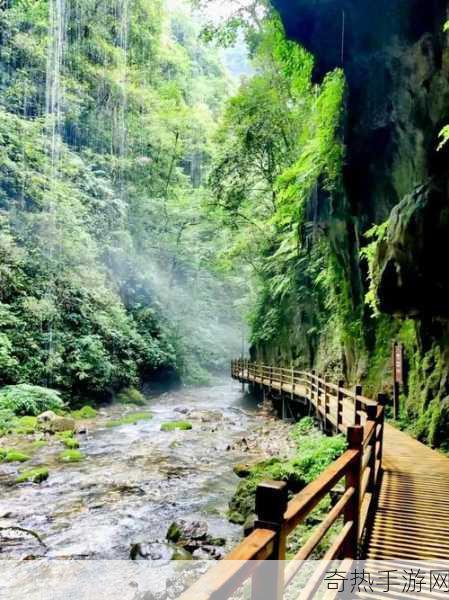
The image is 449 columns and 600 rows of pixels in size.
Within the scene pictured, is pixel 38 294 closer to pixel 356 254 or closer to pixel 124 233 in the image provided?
pixel 124 233

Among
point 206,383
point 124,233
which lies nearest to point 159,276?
point 124,233

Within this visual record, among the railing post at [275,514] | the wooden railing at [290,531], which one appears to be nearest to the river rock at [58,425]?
the wooden railing at [290,531]

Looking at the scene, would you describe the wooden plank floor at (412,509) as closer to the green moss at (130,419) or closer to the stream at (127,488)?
the stream at (127,488)

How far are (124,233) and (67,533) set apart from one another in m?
19.1

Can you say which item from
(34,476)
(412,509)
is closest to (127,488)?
(34,476)

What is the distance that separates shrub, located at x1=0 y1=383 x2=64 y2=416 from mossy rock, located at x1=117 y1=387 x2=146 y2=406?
4272 millimetres

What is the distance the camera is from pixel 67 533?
22.8ft

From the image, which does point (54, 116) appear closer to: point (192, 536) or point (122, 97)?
point (122, 97)

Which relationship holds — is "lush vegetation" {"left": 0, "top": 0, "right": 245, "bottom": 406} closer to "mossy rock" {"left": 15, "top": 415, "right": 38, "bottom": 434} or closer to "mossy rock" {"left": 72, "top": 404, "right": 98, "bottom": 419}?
"mossy rock" {"left": 72, "top": 404, "right": 98, "bottom": 419}

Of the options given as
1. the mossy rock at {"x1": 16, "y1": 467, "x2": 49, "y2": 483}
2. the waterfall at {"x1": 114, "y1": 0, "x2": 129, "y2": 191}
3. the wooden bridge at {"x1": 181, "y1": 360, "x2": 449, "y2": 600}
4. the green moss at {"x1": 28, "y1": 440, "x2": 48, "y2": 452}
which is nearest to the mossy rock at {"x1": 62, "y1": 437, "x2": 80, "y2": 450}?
the green moss at {"x1": 28, "y1": 440, "x2": 48, "y2": 452}

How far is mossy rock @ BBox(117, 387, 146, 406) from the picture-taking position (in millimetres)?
19948

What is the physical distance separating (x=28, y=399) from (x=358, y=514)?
528 inches

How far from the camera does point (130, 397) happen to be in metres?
20.4

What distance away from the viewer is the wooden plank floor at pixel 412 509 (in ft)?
12.8
